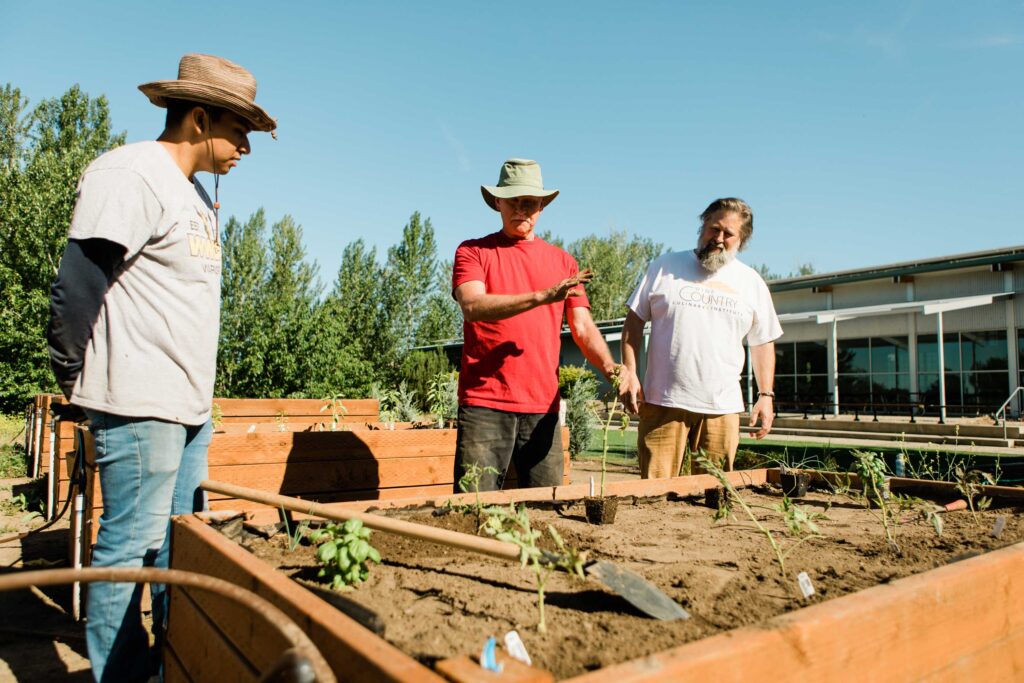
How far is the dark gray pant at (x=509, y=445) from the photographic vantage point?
304cm

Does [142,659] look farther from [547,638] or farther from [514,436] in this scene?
[514,436]

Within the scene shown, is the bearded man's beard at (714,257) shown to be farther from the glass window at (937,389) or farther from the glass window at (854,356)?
the glass window at (854,356)

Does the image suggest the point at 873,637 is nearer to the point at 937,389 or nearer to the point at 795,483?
the point at 795,483

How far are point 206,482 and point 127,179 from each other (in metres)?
0.98

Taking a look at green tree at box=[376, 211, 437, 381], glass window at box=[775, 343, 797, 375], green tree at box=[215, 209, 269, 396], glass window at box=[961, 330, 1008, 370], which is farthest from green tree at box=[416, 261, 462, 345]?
glass window at box=[961, 330, 1008, 370]

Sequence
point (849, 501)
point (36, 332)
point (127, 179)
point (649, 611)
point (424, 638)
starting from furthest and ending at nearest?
point (36, 332) → point (849, 501) → point (127, 179) → point (649, 611) → point (424, 638)

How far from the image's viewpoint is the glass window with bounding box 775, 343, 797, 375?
22.2 m

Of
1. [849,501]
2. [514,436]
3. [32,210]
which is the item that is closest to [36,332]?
[32,210]

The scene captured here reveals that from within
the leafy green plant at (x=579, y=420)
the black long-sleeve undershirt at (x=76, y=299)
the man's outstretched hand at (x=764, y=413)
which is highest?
the black long-sleeve undershirt at (x=76, y=299)

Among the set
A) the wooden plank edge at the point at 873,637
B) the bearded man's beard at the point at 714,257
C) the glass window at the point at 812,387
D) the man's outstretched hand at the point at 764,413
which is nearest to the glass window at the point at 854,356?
the glass window at the point at 812,387

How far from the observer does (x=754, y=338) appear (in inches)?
145

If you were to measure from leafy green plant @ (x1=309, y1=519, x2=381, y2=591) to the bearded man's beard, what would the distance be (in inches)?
96.9

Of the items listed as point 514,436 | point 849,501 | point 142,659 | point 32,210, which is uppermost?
point 32,210

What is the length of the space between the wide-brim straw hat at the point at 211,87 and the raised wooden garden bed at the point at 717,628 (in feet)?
4.18
